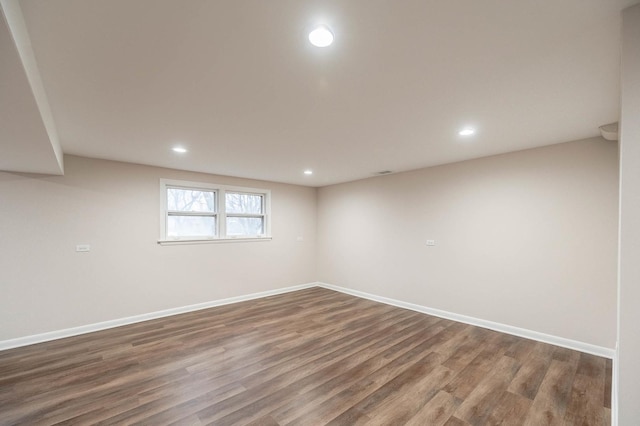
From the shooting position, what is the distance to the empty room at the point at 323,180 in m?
1.39

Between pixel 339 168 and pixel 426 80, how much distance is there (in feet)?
9.33

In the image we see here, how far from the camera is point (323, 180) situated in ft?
19.3

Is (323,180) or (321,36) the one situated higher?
(321,36)

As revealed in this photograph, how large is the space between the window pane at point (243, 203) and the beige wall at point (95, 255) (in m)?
0.32

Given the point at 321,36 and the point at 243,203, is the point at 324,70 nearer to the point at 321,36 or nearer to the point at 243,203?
the point at 321,36

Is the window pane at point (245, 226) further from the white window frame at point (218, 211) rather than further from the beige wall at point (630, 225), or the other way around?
the beige wall at point (630, 225)

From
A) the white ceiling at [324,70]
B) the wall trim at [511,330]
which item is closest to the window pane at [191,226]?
the white ceiling at [324,70]

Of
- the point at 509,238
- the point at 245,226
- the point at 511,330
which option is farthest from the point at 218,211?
the point at 511,330

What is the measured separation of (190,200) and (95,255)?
1.60 metres

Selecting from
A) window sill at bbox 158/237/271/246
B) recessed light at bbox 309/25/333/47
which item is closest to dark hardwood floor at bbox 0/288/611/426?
window sill at bbox 158/237/271/246

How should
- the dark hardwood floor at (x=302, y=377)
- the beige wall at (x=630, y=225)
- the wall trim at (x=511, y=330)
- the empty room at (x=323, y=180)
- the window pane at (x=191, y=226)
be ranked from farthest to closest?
the window pane at (x=191, y=226)
the wall trim at (x=511, y=330)
the dark hardwood floor at (x=302, y=377)
the empty room at (x=323, y=180)
the beige wall at (x=630, y=225)

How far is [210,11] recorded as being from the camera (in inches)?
50.5

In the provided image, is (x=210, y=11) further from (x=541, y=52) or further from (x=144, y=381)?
(x=144, y=381)

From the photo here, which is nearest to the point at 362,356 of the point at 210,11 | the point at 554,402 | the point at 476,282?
the point at 554,402
